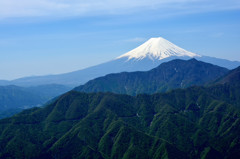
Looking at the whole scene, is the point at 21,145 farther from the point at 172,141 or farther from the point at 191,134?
the point at 191,134

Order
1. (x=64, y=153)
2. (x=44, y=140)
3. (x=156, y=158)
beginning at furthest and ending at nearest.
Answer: (x=44, y=140) < (x=64, y=153) < (x=156, y=158)

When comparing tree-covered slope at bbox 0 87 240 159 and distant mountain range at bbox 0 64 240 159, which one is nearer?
distant mountain range at bbox 0 64 240 159

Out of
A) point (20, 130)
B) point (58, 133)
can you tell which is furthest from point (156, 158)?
point (20, 130)

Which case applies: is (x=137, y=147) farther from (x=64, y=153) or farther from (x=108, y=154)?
(x=64, y=153)

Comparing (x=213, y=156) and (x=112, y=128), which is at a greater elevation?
(x=112, y=128)

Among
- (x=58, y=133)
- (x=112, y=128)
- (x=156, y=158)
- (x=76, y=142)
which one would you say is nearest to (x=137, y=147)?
(x=156, y=158)

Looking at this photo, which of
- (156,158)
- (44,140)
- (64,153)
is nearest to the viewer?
(156,158)

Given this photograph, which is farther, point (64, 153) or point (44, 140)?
point (44, 140)

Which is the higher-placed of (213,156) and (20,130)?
(20,130)

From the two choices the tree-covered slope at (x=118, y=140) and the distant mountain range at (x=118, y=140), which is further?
the tree-covered slope at (x=118, y=140)
